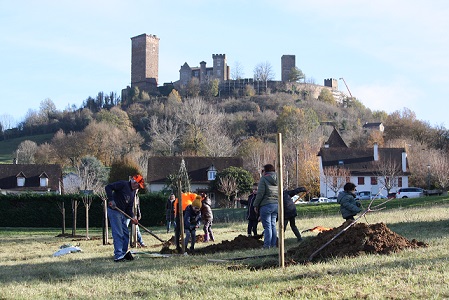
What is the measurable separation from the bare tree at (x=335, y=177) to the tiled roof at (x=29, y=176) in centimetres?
3139

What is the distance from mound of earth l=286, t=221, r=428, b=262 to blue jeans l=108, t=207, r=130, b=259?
3677mm

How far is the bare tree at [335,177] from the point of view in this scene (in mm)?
71250

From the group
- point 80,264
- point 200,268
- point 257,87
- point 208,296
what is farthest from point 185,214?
point 257,87

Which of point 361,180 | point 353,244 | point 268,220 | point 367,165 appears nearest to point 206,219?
point 268,220

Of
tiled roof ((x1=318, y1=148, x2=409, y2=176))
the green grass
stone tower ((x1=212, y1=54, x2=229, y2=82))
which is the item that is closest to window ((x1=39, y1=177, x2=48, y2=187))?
tiled roof ((x1=318, y1=148, x2=409, y2=176))

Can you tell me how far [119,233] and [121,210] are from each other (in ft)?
1.67

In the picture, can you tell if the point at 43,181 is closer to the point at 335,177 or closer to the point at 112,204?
the point at 335,177

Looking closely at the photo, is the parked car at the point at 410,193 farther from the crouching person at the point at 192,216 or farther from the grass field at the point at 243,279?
the grass field at the point at 243,279

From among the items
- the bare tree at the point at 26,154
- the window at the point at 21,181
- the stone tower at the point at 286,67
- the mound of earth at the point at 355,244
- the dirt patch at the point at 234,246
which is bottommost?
the dirt patch at the point at 234,246

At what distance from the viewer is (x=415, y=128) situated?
10275 cm

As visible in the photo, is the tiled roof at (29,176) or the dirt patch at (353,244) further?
the tiled roof at (29,176)

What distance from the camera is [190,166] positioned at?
7281cm

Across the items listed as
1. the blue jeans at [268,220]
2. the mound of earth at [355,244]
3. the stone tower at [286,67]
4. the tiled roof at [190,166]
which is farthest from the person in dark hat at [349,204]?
the stone tower at [286,67]

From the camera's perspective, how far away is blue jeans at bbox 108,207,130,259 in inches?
525
